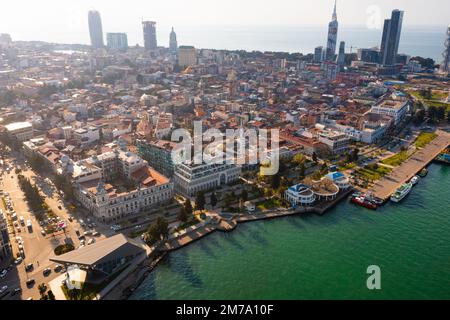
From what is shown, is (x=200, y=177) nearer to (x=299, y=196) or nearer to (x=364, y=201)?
(x=299, y=196)

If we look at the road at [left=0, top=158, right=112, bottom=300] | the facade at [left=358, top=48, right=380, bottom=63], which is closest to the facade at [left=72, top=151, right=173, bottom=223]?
the road at [left=0, top=158, right=112, bottom=300]

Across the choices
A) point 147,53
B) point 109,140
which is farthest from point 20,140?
point 147,53

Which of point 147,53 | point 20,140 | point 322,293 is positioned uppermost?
point 147,53

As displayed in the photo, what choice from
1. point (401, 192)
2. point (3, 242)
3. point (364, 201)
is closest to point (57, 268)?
point (3, 242)

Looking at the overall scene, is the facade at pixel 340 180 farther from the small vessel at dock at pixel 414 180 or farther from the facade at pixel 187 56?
the facade at pixel 187 56

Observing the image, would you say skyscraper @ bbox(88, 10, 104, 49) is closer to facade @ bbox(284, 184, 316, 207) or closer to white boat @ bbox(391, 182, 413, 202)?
facade @ bbox(284, 184, 316, 207)

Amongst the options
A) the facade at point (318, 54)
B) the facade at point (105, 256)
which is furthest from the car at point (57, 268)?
the facade at point (318, 54)

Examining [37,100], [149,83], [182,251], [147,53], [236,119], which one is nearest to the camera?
[182,251]

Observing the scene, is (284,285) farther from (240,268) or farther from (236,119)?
(236,119)
